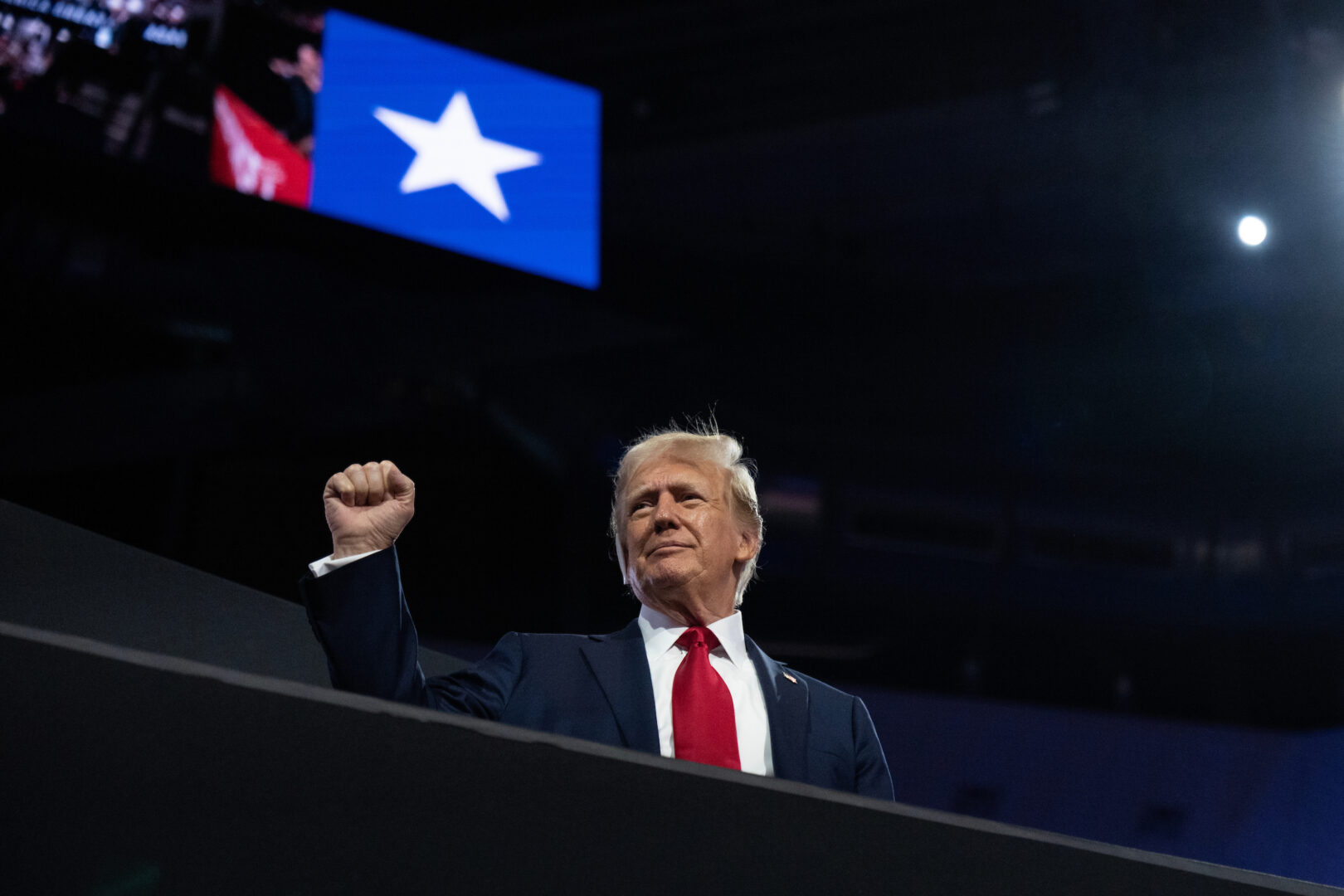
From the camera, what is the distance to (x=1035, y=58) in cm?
388

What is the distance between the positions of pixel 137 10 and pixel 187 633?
300cm

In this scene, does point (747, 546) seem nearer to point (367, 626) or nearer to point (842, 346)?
point (367, 626)

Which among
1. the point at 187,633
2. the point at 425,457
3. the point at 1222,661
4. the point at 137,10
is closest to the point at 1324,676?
the point at 1222,661

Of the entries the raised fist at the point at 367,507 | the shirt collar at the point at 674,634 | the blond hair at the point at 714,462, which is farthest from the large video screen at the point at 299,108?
the raised fist at the point at 367,507

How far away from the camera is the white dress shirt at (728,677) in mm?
1227

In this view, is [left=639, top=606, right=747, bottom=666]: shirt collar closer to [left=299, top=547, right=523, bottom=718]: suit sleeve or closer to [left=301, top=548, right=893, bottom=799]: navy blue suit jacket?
[left=301, top=548, right=893, bottom=799]: navy blue suit jacket

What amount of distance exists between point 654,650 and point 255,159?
2.34 metres

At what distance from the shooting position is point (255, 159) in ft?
→ 10.5

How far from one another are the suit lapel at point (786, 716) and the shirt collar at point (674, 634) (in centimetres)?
2

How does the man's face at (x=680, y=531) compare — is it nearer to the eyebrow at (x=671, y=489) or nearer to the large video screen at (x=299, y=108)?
the eyebrow at (x=671, y=489)

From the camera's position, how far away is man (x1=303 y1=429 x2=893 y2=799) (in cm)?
99

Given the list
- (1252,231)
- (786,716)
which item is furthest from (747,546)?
(1252,231)

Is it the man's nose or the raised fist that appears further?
the man's nose

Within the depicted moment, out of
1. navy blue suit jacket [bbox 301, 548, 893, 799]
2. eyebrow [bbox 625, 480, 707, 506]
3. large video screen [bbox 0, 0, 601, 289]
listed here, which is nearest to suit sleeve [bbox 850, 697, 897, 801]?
navy blue suit jacket [bbox 301, 548, 893, 799]
